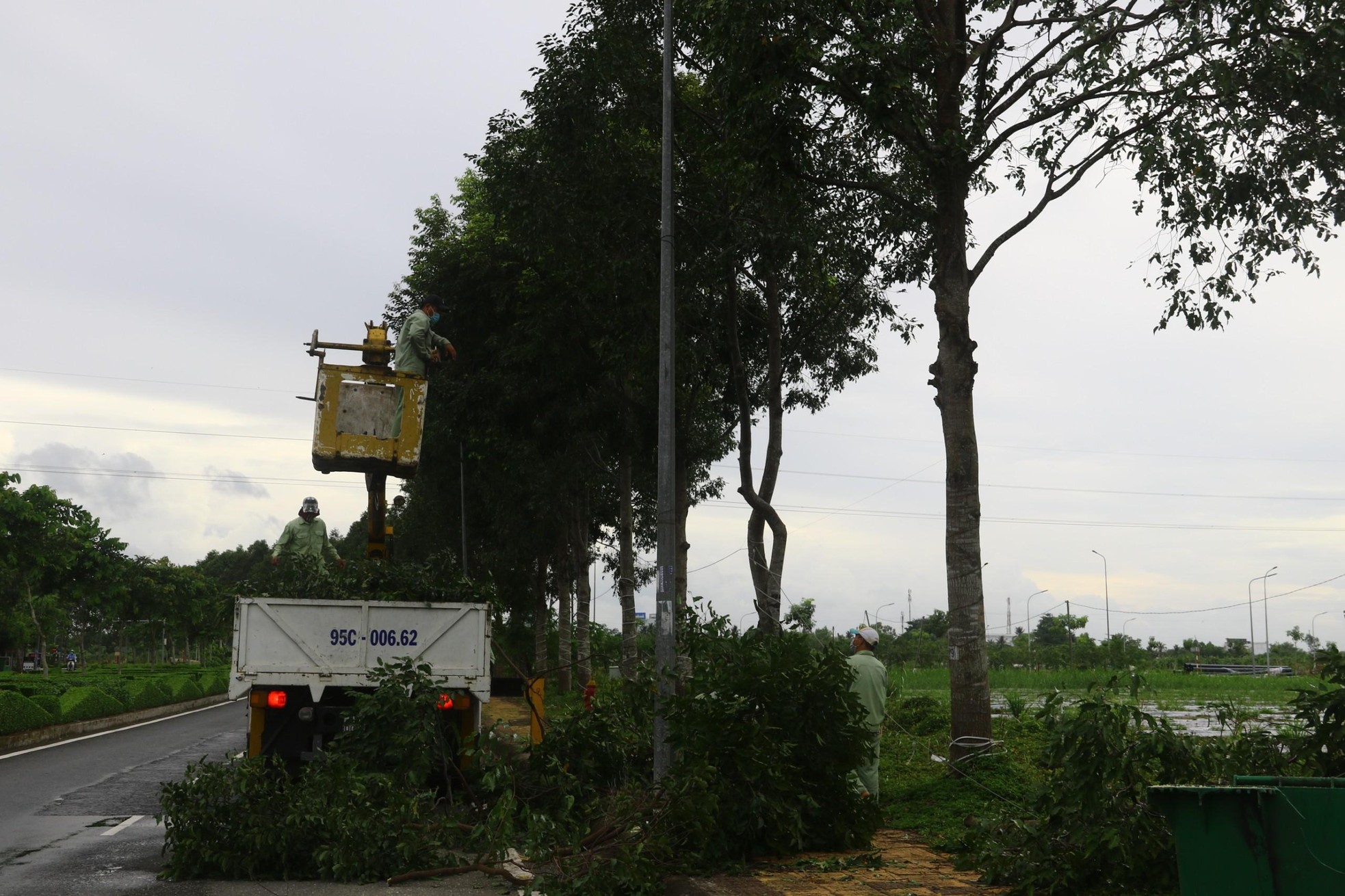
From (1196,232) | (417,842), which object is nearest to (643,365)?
(1196,232)

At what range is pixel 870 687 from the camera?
34.0ft

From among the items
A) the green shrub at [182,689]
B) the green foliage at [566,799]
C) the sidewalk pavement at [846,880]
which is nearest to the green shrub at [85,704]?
the green shrub at [182,689]

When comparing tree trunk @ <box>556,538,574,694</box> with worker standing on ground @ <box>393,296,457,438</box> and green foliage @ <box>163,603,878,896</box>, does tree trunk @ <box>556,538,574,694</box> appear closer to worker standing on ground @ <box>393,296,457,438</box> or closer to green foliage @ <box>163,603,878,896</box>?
worker standing on ground @ <box>393,296,457,438</box>

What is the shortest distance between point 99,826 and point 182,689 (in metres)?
29.7

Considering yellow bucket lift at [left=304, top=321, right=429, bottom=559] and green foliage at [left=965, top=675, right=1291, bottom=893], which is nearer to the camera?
green foliage at [left=965, top=675, right=1291, bottom=893]

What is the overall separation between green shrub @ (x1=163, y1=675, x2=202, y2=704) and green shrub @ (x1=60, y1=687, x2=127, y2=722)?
9320 millimetres

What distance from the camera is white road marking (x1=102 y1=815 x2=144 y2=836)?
→ 10477 mm

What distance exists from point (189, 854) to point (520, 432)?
48.3 ft

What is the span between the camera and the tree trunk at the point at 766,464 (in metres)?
18.2

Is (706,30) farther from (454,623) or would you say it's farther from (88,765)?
(88,765)

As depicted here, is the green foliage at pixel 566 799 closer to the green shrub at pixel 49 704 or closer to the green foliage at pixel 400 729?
the green foliage at pixel 400 729

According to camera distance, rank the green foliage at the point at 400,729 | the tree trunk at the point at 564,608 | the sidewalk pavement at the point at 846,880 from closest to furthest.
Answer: the sidewalk pavement at the point at 846,880 → the green foliage at the point at 400,729 → the tree trunk at the point at 564,608

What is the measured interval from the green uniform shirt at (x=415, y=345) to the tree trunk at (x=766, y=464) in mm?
6709

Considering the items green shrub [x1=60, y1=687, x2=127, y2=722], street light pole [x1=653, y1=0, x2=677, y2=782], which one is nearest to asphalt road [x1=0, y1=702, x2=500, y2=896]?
street light pole [x1=653, y1=0, x2=677, y2=782]
